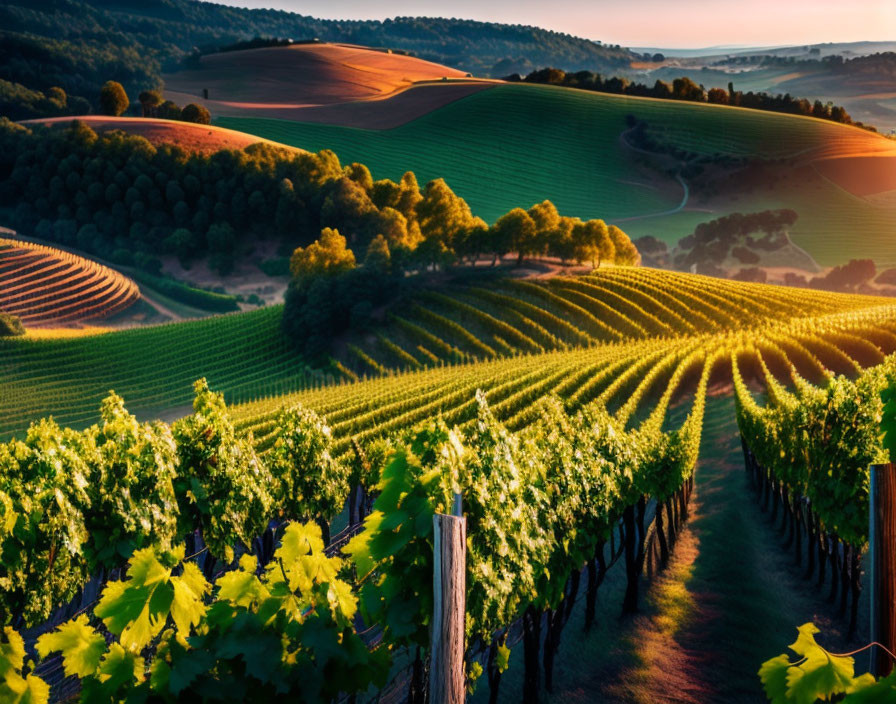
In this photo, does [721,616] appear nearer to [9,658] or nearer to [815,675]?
[815,675]

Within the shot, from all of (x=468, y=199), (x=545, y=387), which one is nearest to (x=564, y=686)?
(x=545, y=387)

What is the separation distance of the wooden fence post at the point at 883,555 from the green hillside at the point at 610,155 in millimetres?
93906

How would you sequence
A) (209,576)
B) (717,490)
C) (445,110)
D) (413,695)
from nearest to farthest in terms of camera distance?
(413,695), (209,576), (717,490), (445,110)

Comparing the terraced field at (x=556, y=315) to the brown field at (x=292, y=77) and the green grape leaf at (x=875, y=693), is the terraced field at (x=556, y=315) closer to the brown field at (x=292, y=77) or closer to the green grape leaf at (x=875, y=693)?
the green grape leaf at (x=875, y=693)

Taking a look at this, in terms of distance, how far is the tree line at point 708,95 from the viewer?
11944cm

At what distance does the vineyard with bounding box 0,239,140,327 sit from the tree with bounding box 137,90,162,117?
4888 cm

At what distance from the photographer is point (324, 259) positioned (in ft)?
178

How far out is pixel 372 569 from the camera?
635 centimetres

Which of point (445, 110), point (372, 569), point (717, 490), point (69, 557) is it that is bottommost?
point (717, 490)

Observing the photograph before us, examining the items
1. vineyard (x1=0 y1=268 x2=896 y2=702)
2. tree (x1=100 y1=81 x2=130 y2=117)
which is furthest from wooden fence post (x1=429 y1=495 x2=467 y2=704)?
tree (x1=100 y1=81 x2=130 y2=117)

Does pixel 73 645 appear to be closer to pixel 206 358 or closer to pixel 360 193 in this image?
pixel 206 358

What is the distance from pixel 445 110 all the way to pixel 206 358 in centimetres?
8688

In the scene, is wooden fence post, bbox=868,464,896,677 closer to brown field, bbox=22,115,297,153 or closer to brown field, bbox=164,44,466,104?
brown field, bbox=22,115,297,153

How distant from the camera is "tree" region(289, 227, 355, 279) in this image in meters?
53.8
